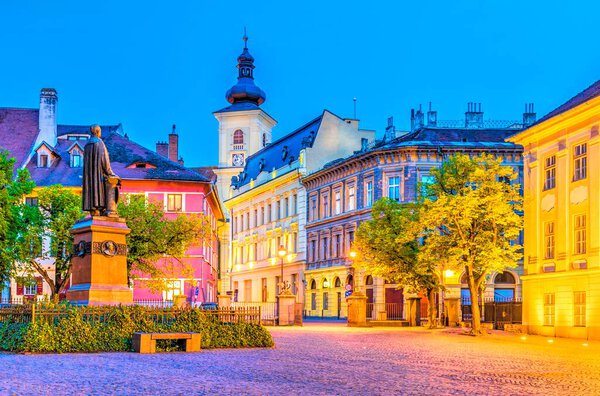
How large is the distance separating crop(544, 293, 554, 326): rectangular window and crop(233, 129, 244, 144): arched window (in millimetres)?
69152

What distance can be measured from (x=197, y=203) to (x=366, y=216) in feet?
38.2

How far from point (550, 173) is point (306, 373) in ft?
76.3

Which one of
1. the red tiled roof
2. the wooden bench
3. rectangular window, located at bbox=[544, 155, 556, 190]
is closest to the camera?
the wooden bench

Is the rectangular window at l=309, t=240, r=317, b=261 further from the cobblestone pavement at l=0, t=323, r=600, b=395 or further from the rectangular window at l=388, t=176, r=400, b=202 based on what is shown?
the cobblestone pavement at l=0, t=323, r=600, b=395

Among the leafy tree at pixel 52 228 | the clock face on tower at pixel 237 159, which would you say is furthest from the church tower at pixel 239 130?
the leafy tree at pixel 52 228

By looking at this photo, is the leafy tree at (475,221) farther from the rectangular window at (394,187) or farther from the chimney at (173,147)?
the chimney at (173,147)

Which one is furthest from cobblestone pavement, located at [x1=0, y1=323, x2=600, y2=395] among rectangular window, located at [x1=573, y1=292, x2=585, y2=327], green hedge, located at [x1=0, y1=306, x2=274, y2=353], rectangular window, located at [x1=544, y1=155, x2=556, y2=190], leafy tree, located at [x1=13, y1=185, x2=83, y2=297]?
leafy tree, located at [x1=13, y1=185, x2=83, y2=297]

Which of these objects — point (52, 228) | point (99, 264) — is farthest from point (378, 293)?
point (99, 264)

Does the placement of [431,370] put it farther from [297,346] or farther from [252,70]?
[252,70]

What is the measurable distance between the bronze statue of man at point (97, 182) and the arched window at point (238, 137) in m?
80.4

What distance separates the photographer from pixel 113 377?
48.4ft

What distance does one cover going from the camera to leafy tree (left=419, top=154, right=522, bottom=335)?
3678cm

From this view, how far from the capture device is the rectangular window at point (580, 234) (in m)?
33.7

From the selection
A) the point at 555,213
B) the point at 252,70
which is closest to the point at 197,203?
the point at 555,213
